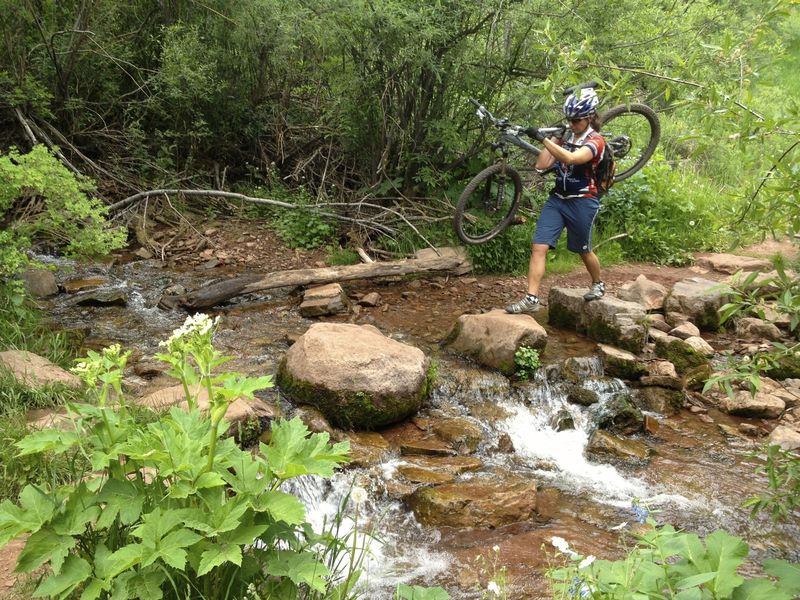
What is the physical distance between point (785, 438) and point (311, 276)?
15.6 ft

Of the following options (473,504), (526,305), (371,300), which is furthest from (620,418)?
(371,300)

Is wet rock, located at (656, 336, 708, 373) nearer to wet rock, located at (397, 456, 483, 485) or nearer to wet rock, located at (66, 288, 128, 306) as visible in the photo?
wet rock, located at (397, 456, 483, 485)

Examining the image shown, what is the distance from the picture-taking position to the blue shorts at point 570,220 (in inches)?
237

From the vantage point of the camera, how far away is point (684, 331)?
6.41 meters

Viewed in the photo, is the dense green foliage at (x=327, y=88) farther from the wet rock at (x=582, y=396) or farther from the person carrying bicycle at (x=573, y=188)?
the wet rock at (x=582, y=396)

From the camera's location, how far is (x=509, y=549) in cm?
360

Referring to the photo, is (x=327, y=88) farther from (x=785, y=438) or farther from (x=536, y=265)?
(x=785, y=438)

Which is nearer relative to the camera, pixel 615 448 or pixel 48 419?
pixel 48 419

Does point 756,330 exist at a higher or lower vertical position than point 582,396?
higher

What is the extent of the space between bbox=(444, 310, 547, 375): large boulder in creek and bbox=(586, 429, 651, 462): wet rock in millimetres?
1015

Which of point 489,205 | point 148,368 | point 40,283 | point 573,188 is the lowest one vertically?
point 40,283

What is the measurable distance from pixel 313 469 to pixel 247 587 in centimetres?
48

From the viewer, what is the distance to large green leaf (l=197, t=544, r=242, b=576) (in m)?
1.67

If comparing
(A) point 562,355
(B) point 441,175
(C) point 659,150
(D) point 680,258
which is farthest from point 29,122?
(C) point 659,150
